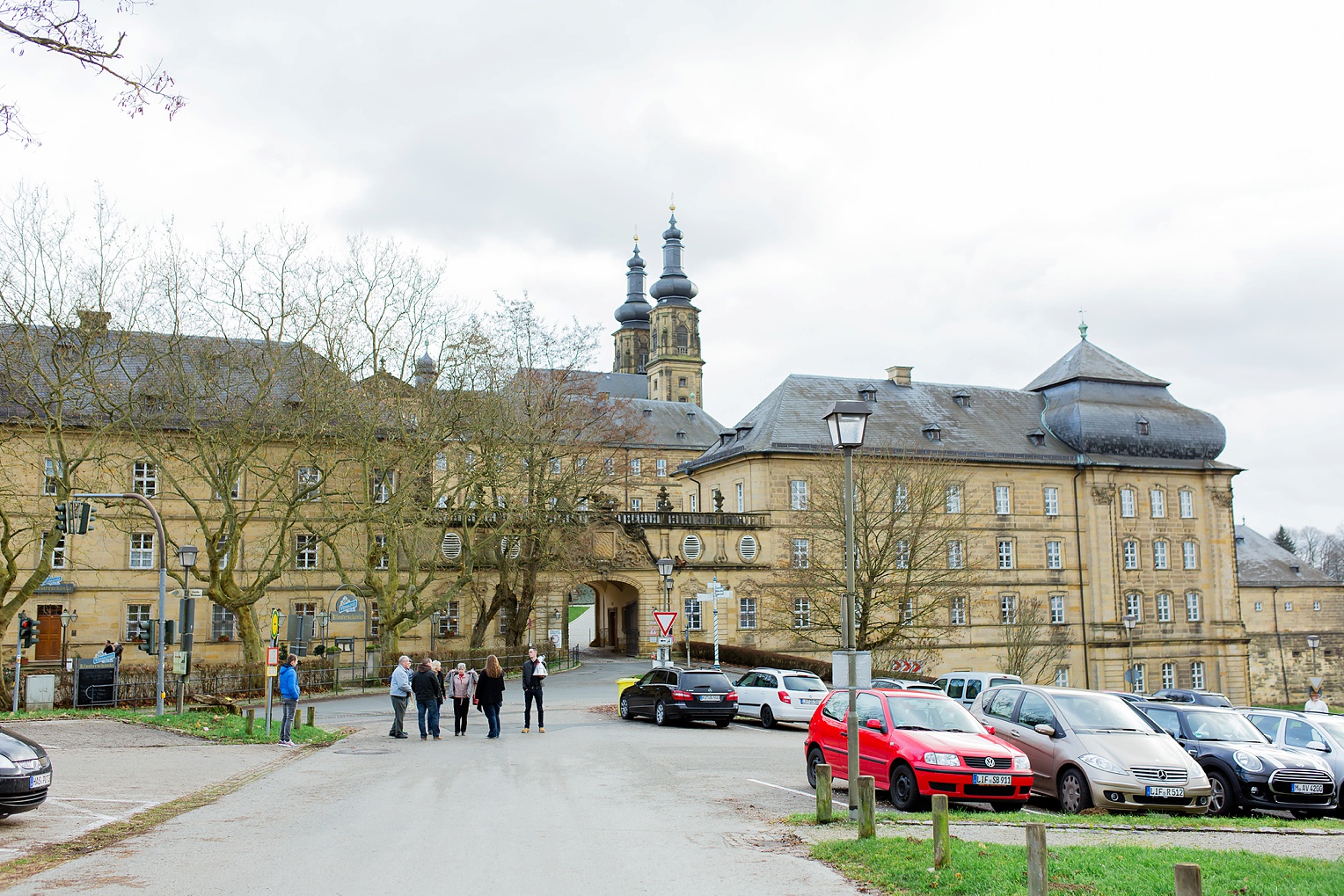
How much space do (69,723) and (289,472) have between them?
63.0 feet

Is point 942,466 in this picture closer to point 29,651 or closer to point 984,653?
point 984,653

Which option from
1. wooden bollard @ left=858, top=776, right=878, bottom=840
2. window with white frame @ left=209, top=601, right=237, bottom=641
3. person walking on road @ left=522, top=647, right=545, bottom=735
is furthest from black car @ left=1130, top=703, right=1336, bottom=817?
window with white frame @ left=209, top=601, right=237, bottom=641

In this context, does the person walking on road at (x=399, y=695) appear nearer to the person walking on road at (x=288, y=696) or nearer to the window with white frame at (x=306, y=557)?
the person walking on road at (x=288, y=696)

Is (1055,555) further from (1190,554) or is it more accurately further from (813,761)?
(813,761)

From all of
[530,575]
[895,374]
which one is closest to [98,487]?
[530,575]

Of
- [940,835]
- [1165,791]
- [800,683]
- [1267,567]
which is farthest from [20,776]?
[1267,567]

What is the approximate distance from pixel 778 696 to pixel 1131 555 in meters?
43.4

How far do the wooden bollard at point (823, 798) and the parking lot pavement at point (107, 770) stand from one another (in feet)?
25.3

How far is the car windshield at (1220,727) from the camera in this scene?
1666 centimetres

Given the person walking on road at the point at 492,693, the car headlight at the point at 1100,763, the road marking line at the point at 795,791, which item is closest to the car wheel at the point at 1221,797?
the car headlight at the point at 1100,763

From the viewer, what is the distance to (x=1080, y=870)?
905 centimetres

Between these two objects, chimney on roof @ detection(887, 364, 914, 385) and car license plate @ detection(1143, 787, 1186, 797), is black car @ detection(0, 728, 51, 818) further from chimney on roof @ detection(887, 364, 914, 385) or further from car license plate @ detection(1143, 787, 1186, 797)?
chimney on roof @ detection(887, 364, 914, 385)

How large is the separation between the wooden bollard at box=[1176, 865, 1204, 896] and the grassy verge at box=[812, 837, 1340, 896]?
7.55 feet

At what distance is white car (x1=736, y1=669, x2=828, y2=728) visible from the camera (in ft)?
90.5
